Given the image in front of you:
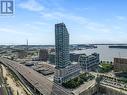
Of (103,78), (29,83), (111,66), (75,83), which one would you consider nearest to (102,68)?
(111,66)

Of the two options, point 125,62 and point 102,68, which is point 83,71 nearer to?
point 102,68

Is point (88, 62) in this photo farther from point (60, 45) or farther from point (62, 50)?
point (60, 45)

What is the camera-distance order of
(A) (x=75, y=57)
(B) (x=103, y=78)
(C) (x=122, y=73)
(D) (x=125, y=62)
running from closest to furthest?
(B) (x=103, y=78), (C) (x=122, y=73), (D) (x=125, y=62), (A) (x=75, y=57)

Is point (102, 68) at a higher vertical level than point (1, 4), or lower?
lower

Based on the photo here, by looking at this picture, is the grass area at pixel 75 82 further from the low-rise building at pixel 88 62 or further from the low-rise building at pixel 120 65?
the low-rise building at pixel 120 65

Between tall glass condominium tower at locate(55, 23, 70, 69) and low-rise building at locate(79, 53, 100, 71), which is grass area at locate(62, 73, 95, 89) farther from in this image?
low-rise building at locate(79, 53, 100, 71)

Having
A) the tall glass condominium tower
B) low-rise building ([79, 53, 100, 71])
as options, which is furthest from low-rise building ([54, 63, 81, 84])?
low-rise building ([79, 53, 100, 71])

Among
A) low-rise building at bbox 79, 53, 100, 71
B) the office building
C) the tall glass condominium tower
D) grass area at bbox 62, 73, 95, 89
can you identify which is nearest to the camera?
grass area at bbox 62, 73, 95, 89

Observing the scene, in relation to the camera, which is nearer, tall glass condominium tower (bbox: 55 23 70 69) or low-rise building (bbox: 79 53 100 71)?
tall glass condominium tower (bbox: 55 23 70 69)

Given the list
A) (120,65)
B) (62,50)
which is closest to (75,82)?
(62,50)

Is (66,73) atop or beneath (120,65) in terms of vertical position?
beneath

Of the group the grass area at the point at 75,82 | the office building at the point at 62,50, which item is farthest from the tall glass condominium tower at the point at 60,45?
the grass area at the point at 75,82
